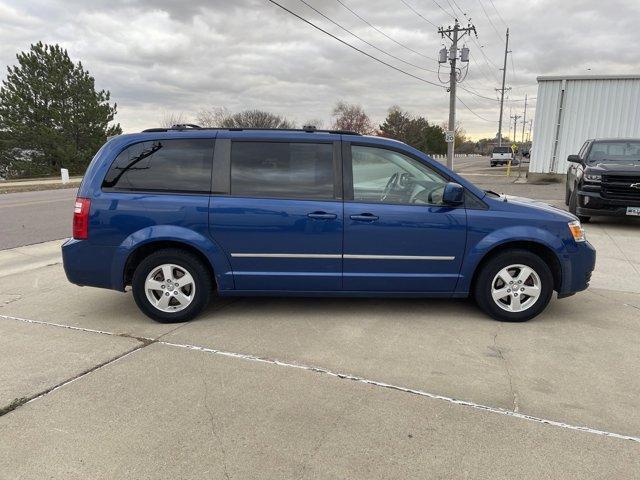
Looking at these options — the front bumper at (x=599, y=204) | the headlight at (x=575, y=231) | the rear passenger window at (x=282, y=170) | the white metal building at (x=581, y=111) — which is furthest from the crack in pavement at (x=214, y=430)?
the white metal building at (x=581, y=111)

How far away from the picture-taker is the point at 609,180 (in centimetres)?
898

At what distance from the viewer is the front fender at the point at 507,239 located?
441 centimetres

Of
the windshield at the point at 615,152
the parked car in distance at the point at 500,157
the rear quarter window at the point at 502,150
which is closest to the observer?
the windshield at the point at 615,152

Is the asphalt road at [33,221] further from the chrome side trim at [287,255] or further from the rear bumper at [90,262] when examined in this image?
the chrome side trim at [287,255]

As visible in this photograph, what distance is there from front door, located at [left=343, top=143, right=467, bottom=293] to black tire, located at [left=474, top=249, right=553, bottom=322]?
281 millimetres

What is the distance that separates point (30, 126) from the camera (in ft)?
121

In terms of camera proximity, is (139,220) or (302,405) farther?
(139,220)

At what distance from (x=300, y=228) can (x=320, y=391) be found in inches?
62.8

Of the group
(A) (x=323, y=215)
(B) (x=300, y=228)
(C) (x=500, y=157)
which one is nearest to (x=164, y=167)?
(B) (x=300, y=228)

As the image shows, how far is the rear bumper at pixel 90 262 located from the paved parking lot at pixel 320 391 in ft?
1.39

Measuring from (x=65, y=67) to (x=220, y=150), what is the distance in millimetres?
→ 39087

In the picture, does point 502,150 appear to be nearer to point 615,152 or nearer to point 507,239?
point 615,152

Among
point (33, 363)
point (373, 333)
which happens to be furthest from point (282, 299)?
point (33, 363)

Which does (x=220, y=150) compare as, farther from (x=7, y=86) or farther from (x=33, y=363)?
(x=7, y=86)
